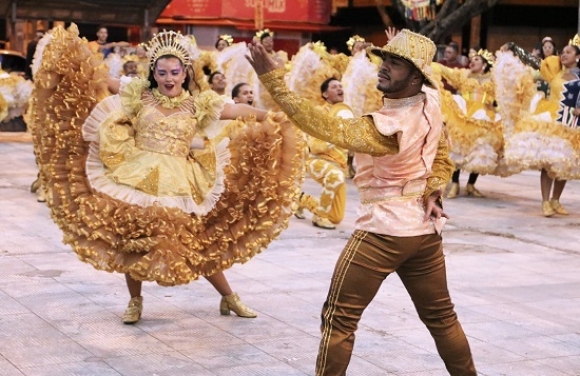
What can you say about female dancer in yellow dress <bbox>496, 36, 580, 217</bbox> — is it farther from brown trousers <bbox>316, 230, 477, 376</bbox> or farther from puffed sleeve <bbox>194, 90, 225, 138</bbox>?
brown trousers <bbox>316, 230, 477, 376</bbox>

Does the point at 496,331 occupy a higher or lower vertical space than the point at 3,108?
lower

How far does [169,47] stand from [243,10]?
24.7 m

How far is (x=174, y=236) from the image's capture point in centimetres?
707

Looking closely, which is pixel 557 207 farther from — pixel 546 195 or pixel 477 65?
pixel 477 65

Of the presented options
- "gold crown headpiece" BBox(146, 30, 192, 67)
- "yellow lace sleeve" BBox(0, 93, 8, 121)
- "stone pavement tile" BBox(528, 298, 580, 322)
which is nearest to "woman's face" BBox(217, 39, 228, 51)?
"yellow lace sleeve" BBox(0, 93, 8, 121)

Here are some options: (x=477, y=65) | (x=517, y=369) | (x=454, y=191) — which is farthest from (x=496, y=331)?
(x=477, y=65)

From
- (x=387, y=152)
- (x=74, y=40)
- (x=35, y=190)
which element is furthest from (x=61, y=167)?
(x=35, y=190)

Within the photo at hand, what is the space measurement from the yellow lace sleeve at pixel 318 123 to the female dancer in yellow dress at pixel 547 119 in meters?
7.39

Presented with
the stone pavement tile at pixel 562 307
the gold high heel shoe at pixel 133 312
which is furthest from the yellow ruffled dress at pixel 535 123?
the gold high heel shoe at pixel 133 312

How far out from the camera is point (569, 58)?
1262cm

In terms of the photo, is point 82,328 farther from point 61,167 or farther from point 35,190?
point 35,190

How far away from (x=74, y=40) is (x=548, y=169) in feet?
21.5

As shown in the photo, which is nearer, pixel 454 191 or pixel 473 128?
pixel 473 128

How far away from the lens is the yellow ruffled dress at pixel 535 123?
41.1ft
